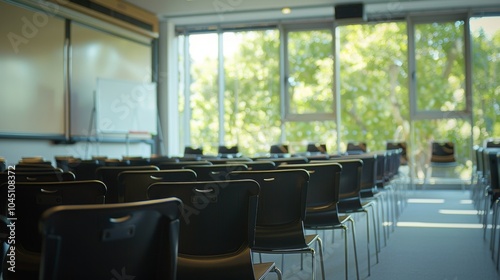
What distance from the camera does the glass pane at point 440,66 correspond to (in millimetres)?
11977

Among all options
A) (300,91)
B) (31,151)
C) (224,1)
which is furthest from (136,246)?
(300,91)

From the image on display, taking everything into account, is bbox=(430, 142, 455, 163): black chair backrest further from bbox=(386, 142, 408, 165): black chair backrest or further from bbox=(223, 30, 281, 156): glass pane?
bbox=(223, 30, 281, 156): glass pane

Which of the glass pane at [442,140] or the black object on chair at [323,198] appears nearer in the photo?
the black object on chair at [323,198]

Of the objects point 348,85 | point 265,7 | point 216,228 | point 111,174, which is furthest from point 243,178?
point 348,85

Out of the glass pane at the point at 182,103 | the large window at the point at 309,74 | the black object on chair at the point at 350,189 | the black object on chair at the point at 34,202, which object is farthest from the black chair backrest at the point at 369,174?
the glass pane at the point at 182,103

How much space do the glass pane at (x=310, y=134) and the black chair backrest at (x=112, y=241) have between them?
37.1ft

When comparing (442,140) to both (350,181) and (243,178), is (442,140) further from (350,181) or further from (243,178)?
(243,178)

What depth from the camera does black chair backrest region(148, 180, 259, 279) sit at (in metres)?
2.20

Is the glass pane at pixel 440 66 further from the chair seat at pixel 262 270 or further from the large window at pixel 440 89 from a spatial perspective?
the chair seat at pixel 262 270

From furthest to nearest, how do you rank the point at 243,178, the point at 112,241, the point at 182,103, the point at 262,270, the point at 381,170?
the point at 182,103 → the point at 381,170 → the point at 243,178 → the point at 262,270 → the point at 112,241

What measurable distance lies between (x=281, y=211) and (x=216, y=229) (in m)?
0.80

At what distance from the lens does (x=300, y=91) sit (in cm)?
1306

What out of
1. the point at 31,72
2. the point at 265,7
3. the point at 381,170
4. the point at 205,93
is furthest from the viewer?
the point at 205,93

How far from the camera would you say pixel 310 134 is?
1297 cm
